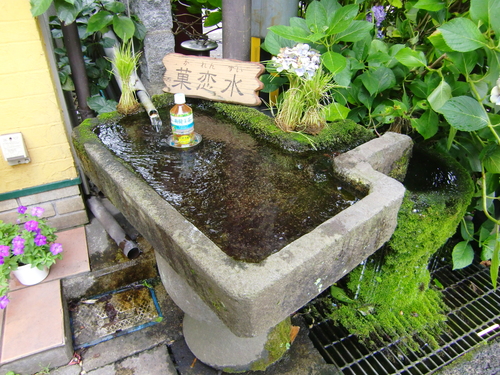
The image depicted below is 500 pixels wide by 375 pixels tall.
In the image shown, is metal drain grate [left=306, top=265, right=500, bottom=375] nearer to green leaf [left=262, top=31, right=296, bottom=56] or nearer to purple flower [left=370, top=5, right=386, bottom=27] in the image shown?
green leaf [left=262, top=31, right=296, bottom=56]

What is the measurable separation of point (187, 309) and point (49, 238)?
1.27 metres

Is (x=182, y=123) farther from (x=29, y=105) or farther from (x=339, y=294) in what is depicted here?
(x=339, y=294)

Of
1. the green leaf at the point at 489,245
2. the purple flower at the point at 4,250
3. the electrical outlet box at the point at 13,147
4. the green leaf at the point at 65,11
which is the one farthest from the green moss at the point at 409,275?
the green leaf at the point at 65,11

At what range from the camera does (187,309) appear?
2098mm

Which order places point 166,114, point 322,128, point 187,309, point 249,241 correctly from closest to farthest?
point 249,241 < point 187,309 < point 322,128 < point 166,114

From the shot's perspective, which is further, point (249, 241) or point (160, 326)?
point (160, 326)

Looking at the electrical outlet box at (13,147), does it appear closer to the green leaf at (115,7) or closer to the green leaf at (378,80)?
the green leaf at (115,7)

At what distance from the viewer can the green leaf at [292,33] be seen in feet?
7.70

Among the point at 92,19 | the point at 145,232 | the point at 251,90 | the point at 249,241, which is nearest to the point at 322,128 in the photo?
the point at 251,90

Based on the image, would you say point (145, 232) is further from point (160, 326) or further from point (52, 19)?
point (52, 19)

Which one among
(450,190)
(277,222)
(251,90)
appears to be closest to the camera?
(277,222)

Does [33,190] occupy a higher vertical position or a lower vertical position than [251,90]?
lower

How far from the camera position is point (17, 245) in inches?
93.1

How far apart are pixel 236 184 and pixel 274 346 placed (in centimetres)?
101
